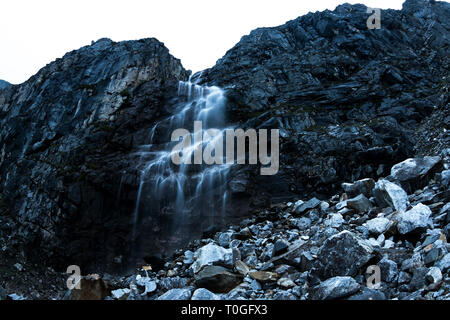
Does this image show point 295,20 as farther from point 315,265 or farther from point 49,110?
point 315,265

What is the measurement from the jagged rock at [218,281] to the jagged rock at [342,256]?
237 centimetres

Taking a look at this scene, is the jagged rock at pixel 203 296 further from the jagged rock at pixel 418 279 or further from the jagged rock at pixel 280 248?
the jagged rock at pixel 418 279

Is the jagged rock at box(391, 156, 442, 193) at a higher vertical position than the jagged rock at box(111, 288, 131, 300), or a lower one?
higher

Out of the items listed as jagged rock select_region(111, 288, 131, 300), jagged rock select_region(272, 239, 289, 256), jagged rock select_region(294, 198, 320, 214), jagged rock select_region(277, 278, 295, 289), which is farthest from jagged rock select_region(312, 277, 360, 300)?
jagged rock select_region(294, 198, 320, 214)

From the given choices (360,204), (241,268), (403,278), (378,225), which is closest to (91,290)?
(241,268)

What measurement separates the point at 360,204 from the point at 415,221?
11.9 ft

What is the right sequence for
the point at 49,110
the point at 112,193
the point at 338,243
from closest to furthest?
the point at 338,243
the point at 112,193
the point at 49,110

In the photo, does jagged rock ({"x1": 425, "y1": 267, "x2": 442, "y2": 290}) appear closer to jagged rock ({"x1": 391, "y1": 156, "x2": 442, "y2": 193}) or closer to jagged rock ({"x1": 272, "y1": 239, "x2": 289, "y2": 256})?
jagged rock ({"x1": 272, "y1": 239, "x2": 289, "y2": 256})

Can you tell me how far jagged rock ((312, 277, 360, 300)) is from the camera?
22.4ft

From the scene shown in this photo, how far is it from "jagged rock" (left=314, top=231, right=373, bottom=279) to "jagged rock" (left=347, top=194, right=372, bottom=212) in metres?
4.54

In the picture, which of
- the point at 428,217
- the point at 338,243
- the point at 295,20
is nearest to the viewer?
the point at 338,243

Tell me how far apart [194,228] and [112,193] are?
8.75 m
